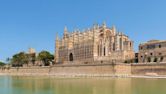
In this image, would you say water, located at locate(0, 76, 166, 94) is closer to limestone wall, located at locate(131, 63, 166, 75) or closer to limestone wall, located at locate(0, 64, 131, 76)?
limestone wall, located at locate(131, 63, 166, 75)

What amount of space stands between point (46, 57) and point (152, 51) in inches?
1854

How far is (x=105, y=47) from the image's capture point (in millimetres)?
76500

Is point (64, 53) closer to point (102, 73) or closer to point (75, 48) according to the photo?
point (75, 48)

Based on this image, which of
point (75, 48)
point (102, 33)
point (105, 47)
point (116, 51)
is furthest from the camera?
point (75, 48)

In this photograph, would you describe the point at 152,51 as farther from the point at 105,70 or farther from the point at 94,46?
the point at 94,46

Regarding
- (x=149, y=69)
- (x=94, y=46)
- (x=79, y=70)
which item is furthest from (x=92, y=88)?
(x=94, y=46)

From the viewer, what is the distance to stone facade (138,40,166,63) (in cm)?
6100

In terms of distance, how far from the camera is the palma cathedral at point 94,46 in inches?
2817

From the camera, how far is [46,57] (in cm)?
10044

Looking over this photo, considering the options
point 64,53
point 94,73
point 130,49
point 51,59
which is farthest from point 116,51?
point 51,59

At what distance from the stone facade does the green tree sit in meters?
43.1

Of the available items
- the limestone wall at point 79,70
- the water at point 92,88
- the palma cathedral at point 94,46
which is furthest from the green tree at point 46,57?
the water at point 92,88

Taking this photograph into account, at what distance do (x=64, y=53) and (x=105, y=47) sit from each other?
1999 centimetres


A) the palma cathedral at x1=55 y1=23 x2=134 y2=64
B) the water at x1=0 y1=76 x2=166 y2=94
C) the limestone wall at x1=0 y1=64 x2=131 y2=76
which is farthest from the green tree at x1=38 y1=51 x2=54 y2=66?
the water at x1=0 y1=76 x2=166 y2=94
